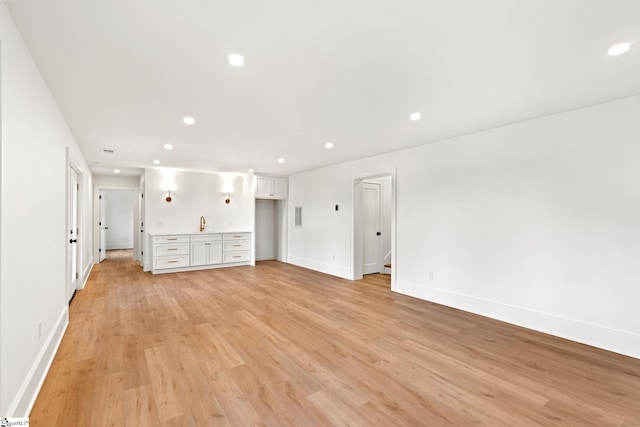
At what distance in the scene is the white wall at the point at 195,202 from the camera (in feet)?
22.2

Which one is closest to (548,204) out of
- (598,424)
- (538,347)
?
(538,347)

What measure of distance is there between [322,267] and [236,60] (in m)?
5.29

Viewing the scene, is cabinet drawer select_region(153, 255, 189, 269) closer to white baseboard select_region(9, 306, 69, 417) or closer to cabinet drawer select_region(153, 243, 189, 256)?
cabinet drawer select_region(153, 243, 189, 256)

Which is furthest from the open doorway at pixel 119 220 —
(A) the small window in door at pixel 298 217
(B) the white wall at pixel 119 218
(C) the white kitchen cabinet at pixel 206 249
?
(A) the small window in door at pixel 298 217

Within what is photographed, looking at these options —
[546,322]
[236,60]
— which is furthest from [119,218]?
[546,322]

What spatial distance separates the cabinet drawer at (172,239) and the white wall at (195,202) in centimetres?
48

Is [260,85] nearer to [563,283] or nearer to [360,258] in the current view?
[563,283]

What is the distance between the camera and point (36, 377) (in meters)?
2.08

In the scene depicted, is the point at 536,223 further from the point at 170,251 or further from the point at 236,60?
the point at 170,251

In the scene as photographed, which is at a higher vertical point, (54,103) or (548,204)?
(54,103)

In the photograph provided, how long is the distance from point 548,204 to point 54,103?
217 inches

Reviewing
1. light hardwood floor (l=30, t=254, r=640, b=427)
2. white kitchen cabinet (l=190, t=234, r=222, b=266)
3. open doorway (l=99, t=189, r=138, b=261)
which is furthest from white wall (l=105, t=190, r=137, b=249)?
light hardwood floor (l=30, t=254, r=640, b=427)

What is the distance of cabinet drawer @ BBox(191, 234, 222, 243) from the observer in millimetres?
6870

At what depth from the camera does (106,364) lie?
8.18 ft
